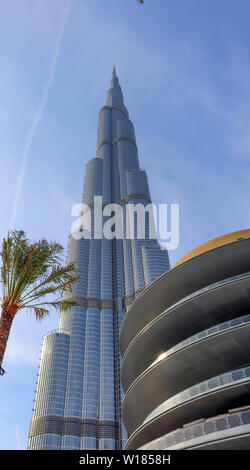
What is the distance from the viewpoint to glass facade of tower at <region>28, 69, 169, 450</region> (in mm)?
131750

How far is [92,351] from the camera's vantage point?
153 metres

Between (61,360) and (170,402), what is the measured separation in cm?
13048

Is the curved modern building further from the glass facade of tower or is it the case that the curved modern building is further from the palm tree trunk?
the glass facade of tower

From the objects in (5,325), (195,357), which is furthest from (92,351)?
(5,325)

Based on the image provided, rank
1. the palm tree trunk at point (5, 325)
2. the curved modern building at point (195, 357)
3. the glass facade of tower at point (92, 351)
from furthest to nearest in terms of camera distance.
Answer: the glass facade of tower at point (92, 351), the curved modern building at point (195, 357), the palm tree trunk at point (5, 325)

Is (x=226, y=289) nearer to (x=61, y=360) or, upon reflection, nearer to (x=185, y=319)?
(x=185, y=319)

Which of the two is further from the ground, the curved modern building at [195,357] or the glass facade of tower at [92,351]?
the glass facade of tower at [92,351]

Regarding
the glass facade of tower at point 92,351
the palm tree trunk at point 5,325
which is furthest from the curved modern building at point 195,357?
the glass facade of tower at point 92,351

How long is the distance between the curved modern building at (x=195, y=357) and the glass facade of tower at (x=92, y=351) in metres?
70.3

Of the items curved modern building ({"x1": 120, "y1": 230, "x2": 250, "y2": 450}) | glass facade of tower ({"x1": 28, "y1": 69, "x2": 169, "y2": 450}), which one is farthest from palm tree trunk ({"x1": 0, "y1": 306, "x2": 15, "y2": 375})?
glass facade of tower ({"x1": 28, "y1": 69, "x2": 169, "y2": 450})

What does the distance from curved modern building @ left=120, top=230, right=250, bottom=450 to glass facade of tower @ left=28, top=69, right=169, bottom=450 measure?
70349mm

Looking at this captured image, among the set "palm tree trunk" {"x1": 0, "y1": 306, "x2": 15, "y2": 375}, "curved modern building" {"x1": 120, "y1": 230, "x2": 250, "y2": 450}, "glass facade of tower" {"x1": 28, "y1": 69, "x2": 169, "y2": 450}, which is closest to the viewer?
"palm tree trunk" {"x1": 0, "y1": 306, "x2": 15, "y2": 375}

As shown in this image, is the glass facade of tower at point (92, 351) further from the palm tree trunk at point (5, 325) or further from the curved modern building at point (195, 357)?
the palm tree trunk at point (5, 325)

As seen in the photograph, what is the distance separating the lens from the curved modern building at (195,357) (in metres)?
21.0
